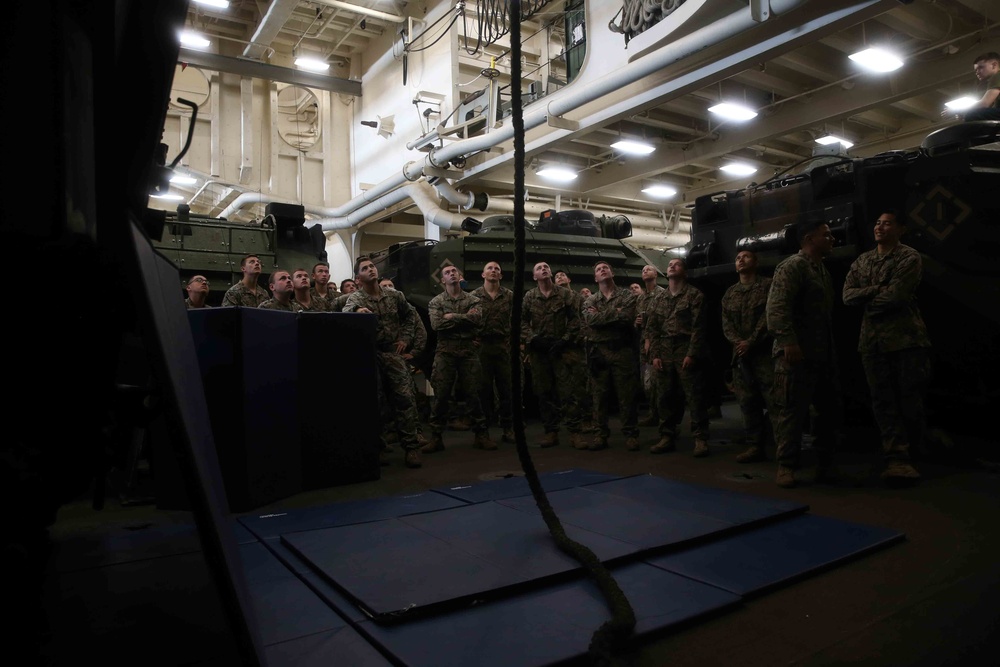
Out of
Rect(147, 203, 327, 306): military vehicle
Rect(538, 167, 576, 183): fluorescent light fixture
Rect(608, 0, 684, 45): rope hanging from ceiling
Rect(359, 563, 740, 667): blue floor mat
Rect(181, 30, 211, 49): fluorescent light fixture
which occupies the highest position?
Rect(181, 30, 211, 49): fluorescent light fixture

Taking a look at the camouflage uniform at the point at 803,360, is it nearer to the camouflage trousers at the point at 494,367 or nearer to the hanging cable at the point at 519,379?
the hanging cable at the point at 519,379

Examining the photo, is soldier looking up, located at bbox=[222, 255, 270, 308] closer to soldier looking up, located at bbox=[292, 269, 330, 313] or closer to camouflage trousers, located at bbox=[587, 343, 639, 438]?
soldier looking up, located at bbox=[292, 269, 330, 313]

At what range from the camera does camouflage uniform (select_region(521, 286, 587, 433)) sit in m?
Result: 5.95

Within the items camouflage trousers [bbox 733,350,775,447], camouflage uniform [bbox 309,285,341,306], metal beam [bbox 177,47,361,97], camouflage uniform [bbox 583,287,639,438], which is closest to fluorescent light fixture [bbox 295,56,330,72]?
metal beam [bbox 177,47,361,97]

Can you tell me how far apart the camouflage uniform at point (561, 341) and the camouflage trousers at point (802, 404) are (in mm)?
2141

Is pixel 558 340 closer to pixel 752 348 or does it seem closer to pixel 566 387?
pixel 566 387

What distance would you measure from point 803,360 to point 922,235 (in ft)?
4.46

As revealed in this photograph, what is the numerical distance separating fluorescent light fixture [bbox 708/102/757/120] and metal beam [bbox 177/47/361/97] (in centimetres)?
819

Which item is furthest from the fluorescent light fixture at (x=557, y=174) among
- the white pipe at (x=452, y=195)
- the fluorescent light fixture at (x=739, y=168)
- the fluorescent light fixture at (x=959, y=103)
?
the fluorescent light fixture at (x=959, y=103)

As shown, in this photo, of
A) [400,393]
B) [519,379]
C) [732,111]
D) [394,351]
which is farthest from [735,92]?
[519,379]

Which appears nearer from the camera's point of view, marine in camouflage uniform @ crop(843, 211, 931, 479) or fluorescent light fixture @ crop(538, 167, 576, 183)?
marine in camouflage uniform @ crop(843, 211, 931, 479)

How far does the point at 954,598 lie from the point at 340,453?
134 inches

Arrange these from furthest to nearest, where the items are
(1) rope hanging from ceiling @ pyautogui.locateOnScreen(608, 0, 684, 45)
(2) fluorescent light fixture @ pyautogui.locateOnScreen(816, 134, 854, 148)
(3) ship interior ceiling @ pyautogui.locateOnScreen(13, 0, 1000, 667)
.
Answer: (2) fluorescent light fixture @ pyautogui.locateOnScreen(816, 134, 854, 148)
(1) rope hanging from ceiling @ pyautogui.locateOnScreen(608, 0, 684, 45)
(3) ship interior ceiling @ pyautogui.locateOnScreen(13, 0, 1000, 667)

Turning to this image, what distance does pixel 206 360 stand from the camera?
3742 mm
